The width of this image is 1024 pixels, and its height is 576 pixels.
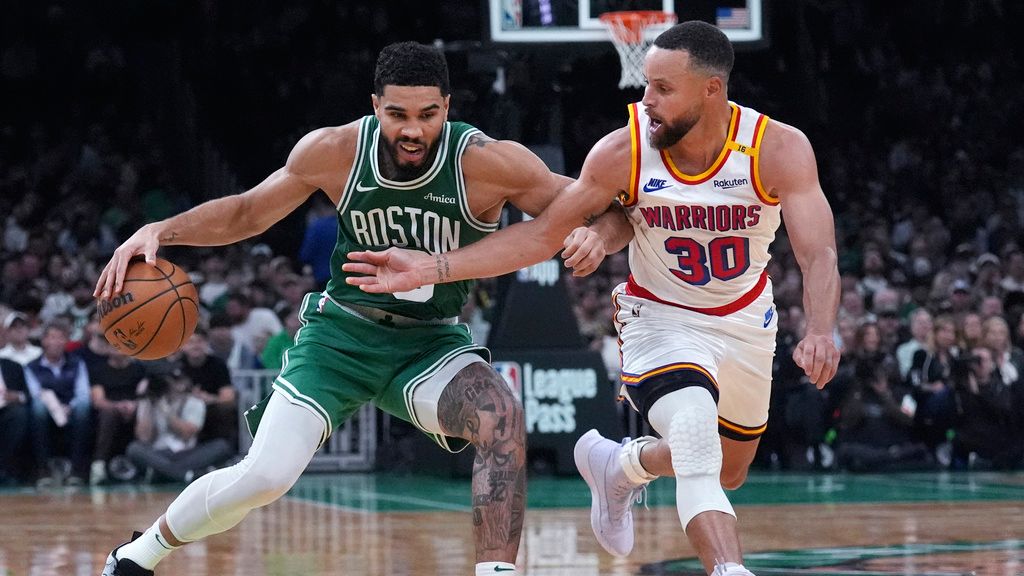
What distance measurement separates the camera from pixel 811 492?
11383mm

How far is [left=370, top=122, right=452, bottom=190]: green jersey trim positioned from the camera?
564 cm

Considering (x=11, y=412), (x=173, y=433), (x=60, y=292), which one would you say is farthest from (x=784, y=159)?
(x=60, y=292)

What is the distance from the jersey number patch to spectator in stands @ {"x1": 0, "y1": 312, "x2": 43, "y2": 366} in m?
7.75

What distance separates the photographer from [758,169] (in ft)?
18.6

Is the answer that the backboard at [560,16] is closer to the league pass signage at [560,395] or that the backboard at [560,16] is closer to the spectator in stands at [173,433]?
the league pass signage at [560,395]

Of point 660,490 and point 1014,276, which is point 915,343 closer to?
point 1014,276

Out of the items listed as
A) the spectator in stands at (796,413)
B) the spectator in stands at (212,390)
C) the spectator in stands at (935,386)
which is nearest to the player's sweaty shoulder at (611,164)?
the spectator in stands at (212,390)

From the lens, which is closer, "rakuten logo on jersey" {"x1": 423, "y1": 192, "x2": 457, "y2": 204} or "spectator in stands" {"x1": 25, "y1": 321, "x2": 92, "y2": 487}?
"rakuten logo on jersey" {"x1": 423, "y1": 192, "x2": 457, "y2": 204}

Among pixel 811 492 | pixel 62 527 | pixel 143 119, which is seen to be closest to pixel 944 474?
pixel 811 492

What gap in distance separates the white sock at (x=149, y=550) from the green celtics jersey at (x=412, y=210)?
1.12 meters

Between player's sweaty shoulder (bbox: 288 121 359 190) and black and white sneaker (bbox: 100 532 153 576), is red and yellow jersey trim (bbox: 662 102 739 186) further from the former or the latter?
black and white sneaker (bbox: 100 532 153 576)

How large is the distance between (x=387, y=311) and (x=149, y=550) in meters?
1.23

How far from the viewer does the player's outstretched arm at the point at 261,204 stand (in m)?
5.72

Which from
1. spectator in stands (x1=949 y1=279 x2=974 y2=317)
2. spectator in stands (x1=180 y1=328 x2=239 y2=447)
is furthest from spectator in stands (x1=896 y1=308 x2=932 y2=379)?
spectator in stands (x1=180 y1=328 x2=239 y2=447)
